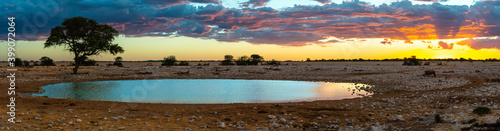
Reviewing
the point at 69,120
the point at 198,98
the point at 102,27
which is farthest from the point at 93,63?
the point at 69,120

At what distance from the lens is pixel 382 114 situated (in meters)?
13.3

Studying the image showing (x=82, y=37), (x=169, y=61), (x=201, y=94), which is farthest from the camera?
(x=169, y=61)

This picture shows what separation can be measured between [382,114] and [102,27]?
44.8 metres

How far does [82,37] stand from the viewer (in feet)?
149

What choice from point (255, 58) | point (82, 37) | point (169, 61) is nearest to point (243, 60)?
point (255, 58)

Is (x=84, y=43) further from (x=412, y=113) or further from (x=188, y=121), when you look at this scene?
(x=412, y=113)

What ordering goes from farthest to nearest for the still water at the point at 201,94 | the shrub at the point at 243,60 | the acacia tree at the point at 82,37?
the shrub at the point at 243,60 < the acacia tree at the point at 82,37 < the still water at the point at 201,94

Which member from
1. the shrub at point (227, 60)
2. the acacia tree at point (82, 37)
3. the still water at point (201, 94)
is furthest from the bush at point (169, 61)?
the still water at point (201, 94)

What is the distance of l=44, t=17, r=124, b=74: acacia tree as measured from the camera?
43969 mm

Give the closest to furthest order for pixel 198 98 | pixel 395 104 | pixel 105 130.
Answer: pixel 105 130 < pixel 395 104 < pixel 198 98

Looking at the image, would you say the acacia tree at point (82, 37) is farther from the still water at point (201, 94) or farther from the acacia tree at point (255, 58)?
the acacia tree at point (255, 58)

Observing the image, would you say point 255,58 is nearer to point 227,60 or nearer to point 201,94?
point 227,60

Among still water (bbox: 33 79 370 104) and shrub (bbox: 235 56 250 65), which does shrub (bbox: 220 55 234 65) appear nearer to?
shrub (bbox: 235 56 250 65)

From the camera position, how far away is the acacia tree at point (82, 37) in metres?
44.0
